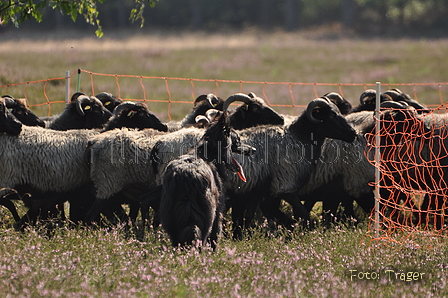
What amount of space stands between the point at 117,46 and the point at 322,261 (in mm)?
29143

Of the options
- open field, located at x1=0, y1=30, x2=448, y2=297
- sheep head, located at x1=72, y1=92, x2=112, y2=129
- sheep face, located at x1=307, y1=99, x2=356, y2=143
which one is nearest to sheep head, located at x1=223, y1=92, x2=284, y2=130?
sheep face, located at x1=307, y1=99, x2=356, y2=143

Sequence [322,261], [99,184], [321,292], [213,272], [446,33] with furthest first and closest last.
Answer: [446,33], [99,184], [322,261], [213,272], [321,292]

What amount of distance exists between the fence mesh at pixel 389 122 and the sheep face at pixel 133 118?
1250 millimetres

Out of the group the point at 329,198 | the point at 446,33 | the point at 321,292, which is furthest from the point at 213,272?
the point at 446,33

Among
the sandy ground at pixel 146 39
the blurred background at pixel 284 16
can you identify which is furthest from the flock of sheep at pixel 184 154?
the blurred background at pixel 284 16

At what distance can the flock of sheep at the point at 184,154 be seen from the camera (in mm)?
7699

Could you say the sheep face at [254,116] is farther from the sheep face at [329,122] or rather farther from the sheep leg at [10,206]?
the sheep leg at [10,206]

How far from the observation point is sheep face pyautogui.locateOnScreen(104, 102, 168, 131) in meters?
8.73

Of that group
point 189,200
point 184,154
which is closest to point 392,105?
point 184,154

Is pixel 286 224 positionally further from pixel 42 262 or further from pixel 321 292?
pixel 42 262

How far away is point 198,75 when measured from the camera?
2806cm

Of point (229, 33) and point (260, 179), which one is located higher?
point (229, 33)

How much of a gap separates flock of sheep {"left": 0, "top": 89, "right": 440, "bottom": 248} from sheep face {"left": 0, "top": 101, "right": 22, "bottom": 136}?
0.04 ft

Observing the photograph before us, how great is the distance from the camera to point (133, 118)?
891 cm
